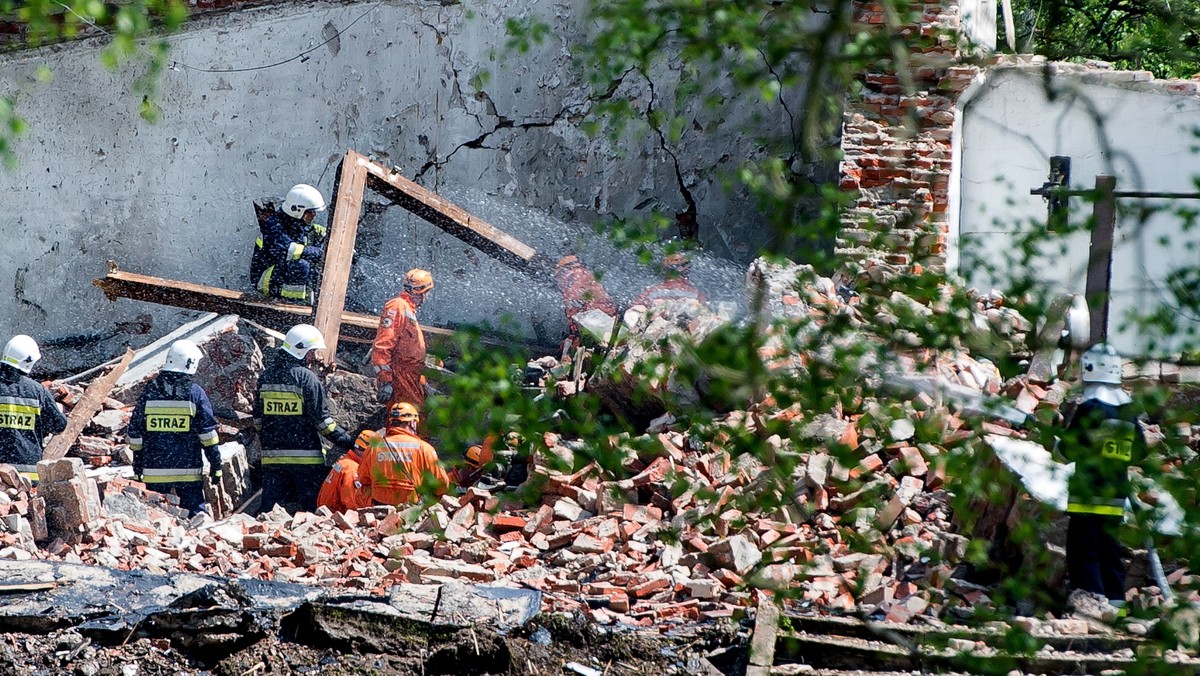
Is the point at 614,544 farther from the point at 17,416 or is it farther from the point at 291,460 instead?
the point at 17,416

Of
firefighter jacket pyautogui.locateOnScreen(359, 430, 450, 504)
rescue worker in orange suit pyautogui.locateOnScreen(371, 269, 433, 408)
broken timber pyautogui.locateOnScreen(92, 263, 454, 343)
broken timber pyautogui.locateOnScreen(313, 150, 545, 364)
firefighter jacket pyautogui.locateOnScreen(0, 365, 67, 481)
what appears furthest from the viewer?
broken timber pyautogui.locateOnScreen(313, 150, 545, 364)

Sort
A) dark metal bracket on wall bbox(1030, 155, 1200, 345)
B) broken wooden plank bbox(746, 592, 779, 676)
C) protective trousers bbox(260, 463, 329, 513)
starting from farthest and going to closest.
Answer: protective trousers bbox(260, 463, 329, 513)
broken wooden plank bbox(746, 592, 779, 676)
dark metal bracket on wall bbox(1030, 155, 1200, 345)

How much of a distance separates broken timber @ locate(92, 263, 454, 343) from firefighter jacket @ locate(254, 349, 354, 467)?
4.10 feet

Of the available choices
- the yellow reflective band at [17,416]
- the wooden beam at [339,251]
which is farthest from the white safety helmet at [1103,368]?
the yellow reflective band at [17,416]

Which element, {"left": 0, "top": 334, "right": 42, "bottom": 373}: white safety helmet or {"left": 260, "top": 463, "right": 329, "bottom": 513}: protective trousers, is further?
{"left": 260, "top": 463, "right": 329, "bottom": 513}: protective trousers

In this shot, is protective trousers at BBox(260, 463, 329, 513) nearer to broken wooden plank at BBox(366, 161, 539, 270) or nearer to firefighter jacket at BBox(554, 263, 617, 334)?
firefighter jacket at BBox(554, 263, 617, 334)

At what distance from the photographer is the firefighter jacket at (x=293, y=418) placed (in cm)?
843

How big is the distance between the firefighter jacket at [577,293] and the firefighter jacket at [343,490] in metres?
2.34

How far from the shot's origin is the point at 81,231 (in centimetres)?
1167

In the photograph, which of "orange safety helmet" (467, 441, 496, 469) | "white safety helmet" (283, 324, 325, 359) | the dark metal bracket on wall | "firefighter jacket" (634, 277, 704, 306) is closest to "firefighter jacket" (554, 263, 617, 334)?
"firefighter jacket" (634, 277, 704, 306)

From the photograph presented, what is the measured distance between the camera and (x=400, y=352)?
9.13 metres

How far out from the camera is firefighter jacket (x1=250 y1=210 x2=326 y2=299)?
9836 millimetres

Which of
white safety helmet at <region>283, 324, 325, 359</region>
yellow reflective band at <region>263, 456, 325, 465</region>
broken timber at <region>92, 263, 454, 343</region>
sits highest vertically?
broken timber at <region>92, 263, 454, 343</region>

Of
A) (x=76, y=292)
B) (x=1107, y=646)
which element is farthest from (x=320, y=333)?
(x=1107, y=646)
